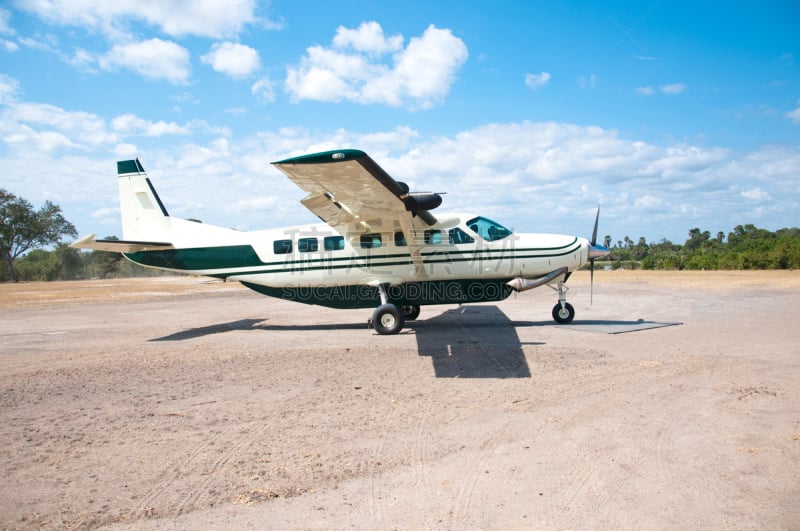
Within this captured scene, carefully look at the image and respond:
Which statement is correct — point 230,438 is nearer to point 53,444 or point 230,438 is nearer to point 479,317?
point 53,444

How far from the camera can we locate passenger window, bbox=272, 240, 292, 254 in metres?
12.6

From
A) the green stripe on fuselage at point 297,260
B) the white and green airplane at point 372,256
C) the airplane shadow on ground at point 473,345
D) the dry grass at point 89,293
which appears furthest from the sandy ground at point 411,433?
the dry grass at point 89,293

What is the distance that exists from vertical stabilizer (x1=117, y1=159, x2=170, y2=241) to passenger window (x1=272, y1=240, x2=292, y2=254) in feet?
10.8

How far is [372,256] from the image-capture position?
1213 cm

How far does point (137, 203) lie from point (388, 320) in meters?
7.98

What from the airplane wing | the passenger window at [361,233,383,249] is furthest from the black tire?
the passenger window at [361,233,383,249]

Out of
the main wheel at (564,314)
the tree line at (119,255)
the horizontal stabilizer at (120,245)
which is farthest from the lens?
the tree line at (119,255)

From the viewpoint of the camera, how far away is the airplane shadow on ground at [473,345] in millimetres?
7490

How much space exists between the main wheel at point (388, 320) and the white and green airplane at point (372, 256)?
2 centimetres

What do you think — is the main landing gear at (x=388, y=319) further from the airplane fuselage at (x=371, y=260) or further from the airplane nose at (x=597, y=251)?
the airplane nose at (x=597, y=251)

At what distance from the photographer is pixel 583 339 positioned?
9922 mm

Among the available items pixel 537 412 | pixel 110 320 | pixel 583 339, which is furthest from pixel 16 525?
pixel 110 320

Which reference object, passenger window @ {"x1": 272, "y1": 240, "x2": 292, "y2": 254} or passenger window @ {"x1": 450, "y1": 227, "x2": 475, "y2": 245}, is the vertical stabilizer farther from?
passenger window @ {"x1": 450, "y1": 227, "x2": 475, "y2": 245}

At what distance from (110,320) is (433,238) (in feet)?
37.4
